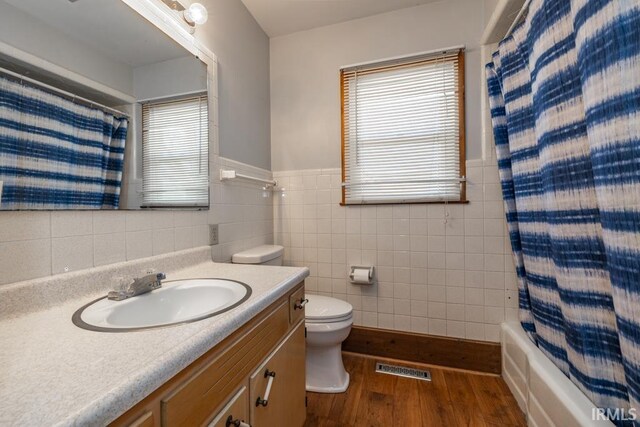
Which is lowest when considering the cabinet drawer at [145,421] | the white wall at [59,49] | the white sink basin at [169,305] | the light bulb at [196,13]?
the cabinet drawer at [145,421]

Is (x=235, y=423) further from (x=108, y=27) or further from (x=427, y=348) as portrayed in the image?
(x=427, y=348)

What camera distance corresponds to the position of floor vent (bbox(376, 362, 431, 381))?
172 cm

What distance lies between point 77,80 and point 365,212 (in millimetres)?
1629

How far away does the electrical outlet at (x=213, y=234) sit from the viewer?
1.45 m

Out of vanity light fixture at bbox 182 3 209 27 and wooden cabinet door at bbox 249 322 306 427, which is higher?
vanity light fixture at bbox 182 3 209 27

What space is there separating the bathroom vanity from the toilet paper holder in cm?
78

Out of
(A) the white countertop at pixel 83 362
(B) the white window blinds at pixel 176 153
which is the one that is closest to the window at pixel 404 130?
(B) the white window blinds at pixel 176 153

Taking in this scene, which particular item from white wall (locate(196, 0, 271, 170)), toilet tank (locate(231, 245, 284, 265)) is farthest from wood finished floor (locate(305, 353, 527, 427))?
white wall (locate(196, 0, 271, 170))

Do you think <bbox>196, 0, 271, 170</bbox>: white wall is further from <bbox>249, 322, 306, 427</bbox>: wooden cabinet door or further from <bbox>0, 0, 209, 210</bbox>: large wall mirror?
<bbox>249, 322, 306, 427</bbox>: wooden cabinet door

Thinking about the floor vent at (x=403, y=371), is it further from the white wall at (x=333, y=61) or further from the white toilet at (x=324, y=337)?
the white wall at (x=333, y=61)

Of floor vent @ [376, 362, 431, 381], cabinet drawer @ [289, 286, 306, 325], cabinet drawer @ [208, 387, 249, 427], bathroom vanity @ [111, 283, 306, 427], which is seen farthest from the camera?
floor vent @ [376, 362, 431, 381]

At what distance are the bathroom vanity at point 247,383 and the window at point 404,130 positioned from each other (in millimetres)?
1088

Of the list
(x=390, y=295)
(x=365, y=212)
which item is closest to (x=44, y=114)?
(x=365, y=212)

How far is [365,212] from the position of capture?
1977 mm
